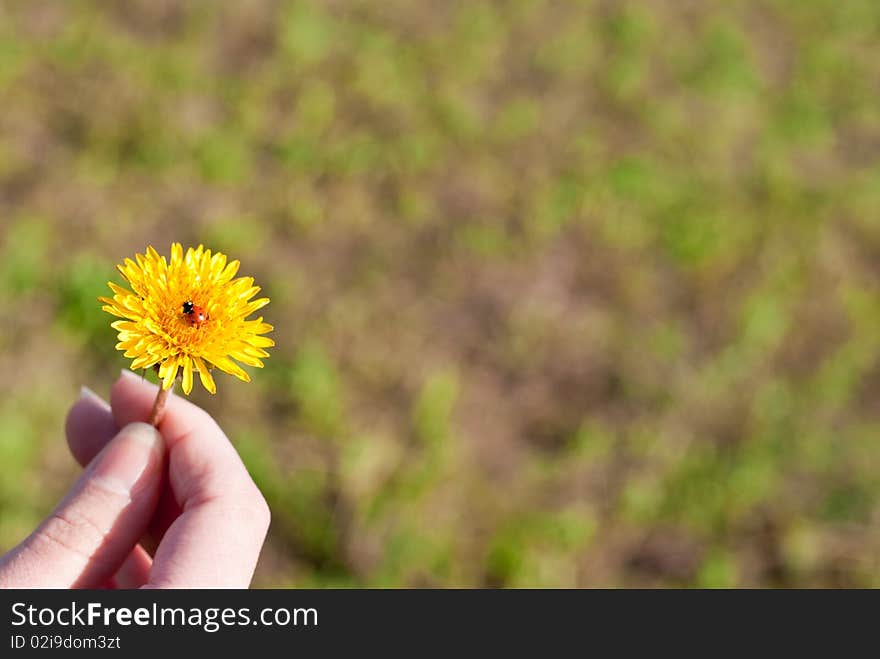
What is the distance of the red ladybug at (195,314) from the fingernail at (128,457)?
501 millimetres

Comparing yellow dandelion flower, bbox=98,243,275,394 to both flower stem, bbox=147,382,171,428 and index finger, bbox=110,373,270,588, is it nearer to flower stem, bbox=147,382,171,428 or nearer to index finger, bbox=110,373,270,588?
flower stem, bbox=147,382,171,428

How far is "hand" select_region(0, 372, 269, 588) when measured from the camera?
2043mm

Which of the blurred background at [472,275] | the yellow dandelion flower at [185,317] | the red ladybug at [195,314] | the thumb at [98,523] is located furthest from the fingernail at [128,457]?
the blurred background at [472,275]

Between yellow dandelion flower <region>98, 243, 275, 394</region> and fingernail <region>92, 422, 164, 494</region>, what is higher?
yellow dandelion flower <region>98, 243, 275, 394</region>

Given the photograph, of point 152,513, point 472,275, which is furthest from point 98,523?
point 472,275

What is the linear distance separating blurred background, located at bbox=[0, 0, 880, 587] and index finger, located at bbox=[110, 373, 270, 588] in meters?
1.57

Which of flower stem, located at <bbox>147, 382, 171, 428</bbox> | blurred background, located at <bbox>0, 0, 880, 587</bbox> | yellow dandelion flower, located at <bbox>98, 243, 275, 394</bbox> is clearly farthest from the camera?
blurred background, located at <bbox>0, 0, 880, 587</bbox>

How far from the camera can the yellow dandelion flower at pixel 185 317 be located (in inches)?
79.1

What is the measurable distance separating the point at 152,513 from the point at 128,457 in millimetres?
183

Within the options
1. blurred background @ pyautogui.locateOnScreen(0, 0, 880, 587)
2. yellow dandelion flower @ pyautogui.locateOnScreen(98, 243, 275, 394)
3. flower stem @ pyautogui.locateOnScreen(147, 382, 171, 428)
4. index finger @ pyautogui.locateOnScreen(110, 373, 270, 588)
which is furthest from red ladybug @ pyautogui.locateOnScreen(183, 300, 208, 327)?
blurred background @ pyautogui.locateOnScreen(0, 0, 880, 587)

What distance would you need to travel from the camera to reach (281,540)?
3.89 metres

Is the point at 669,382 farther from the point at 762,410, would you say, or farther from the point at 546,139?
the point at 546,139

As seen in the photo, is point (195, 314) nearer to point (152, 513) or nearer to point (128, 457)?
point (128, 457)
